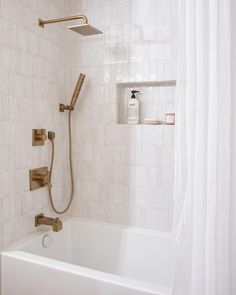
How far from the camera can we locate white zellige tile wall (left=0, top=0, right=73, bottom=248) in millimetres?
1794

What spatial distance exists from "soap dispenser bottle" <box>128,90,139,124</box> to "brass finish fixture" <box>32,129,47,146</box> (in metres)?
0.64

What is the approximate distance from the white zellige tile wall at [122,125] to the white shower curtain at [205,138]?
921 millimetres

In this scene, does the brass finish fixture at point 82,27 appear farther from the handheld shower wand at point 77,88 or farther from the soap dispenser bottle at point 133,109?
the soap dispenser bottle at point 133,109

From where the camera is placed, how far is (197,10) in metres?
1.10


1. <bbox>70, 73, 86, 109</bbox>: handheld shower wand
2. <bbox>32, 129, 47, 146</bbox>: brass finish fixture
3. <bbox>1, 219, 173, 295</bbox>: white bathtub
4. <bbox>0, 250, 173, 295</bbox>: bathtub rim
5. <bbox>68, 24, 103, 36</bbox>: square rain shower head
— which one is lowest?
<bbox>1, 219, 173, 295</bbox>: white bathtub

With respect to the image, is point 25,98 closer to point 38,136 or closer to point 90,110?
point 38,136

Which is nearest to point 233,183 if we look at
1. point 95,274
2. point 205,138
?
point 205,138

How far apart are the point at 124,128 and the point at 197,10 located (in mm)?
1196

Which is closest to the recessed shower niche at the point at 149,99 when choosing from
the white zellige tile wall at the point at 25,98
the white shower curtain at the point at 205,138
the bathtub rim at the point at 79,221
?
the white zellige tile wall at the point at 25,98

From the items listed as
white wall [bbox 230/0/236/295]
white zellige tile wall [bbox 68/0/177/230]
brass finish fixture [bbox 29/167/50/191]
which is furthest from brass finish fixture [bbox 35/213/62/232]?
white wall [bbox 230/0/236/295]

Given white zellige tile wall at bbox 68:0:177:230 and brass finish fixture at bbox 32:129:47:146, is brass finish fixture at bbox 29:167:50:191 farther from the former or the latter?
white zellige tile wall at bbox 68:0:177:230

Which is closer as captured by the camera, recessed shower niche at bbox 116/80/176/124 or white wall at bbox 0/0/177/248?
white wall at bbox 0/0/177/248

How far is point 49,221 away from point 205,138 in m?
1.34

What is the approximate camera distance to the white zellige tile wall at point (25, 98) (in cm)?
179
